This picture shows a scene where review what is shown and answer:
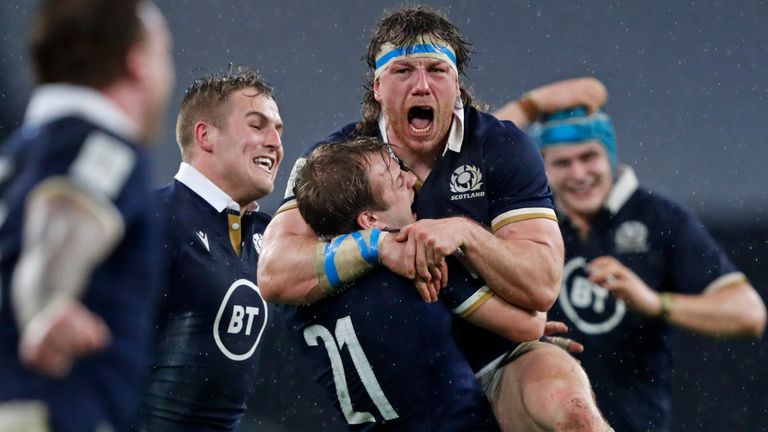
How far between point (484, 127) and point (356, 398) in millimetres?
1087

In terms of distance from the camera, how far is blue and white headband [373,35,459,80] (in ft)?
13.4

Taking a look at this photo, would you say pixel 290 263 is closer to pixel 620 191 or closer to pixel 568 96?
pixel 620 191

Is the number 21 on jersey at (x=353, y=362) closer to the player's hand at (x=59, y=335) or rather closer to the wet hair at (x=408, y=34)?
the wet hair at (x=408, y=34)

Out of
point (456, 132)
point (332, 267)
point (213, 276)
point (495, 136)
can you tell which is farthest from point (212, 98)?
point (332, 267)

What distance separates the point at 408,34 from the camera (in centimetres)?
412

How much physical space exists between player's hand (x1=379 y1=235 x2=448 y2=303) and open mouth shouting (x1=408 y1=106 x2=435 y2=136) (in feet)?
2.19

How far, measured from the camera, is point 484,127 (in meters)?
3.90

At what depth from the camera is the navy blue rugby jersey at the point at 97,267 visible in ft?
6.17

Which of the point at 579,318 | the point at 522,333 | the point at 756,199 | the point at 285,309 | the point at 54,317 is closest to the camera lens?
the point at 54,317

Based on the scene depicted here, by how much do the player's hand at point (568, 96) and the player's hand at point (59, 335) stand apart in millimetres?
4883

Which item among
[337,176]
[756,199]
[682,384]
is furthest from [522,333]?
[756,199]


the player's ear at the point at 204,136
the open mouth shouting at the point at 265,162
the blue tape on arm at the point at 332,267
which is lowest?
the blue tape on arm at the point at 332,267

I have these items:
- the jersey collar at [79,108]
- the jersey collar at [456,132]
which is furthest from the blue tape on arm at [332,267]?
the jersey collar at [79,108]

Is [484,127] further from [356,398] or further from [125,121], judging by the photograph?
[125,121]
